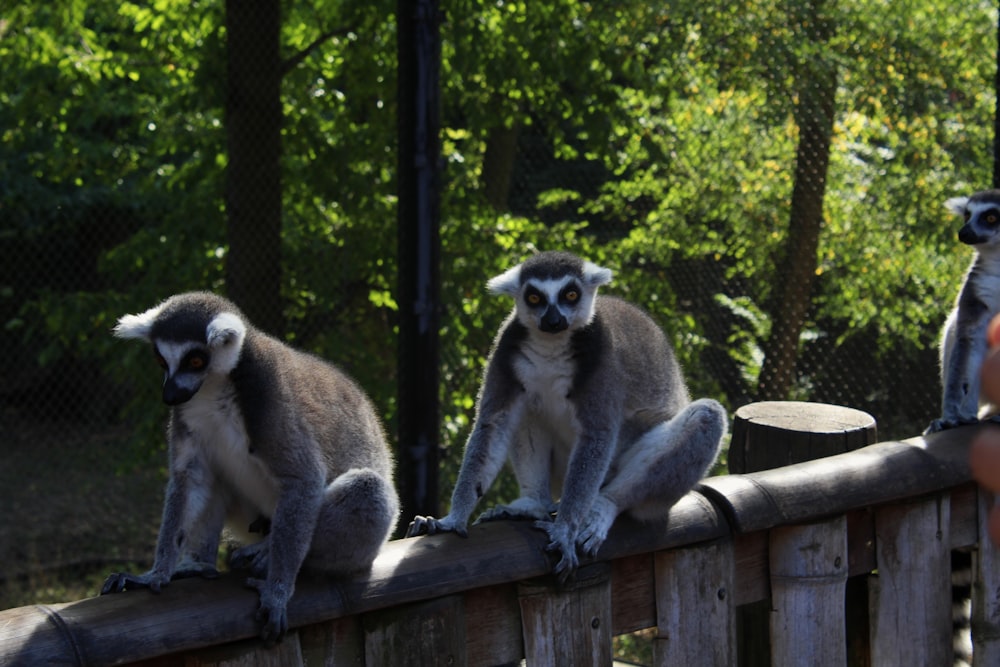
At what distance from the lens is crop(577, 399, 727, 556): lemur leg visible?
2949 mm

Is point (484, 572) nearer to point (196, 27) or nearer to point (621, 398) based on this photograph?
point (621, 398)

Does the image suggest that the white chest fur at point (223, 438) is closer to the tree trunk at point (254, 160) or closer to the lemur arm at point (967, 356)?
the tree trunk at point (254, 160)

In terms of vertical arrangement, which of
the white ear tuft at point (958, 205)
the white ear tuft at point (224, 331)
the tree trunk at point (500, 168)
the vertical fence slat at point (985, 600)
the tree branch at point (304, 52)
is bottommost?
the vertical fence slat at point (985, 600)

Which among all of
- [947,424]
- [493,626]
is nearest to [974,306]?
[947,424]

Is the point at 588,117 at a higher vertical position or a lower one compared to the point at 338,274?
higher

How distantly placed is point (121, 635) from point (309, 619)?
1.33 feet

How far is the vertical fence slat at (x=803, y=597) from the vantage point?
3018mm

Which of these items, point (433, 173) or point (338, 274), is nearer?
point (433, 173)

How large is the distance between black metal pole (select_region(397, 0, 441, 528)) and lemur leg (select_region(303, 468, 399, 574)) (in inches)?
65.7

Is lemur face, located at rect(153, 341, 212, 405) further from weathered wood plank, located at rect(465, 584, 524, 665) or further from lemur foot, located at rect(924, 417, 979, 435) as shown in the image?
lemur foot, located at rect(924, 417, 979, 435)

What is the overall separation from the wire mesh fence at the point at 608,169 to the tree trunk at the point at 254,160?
0.6 inches

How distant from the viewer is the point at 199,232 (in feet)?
19.3

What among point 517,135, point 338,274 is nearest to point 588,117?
point 517,135

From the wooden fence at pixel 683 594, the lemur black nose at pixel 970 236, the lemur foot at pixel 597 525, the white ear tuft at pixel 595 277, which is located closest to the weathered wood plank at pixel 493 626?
the wooden fence at pixel 683 594
